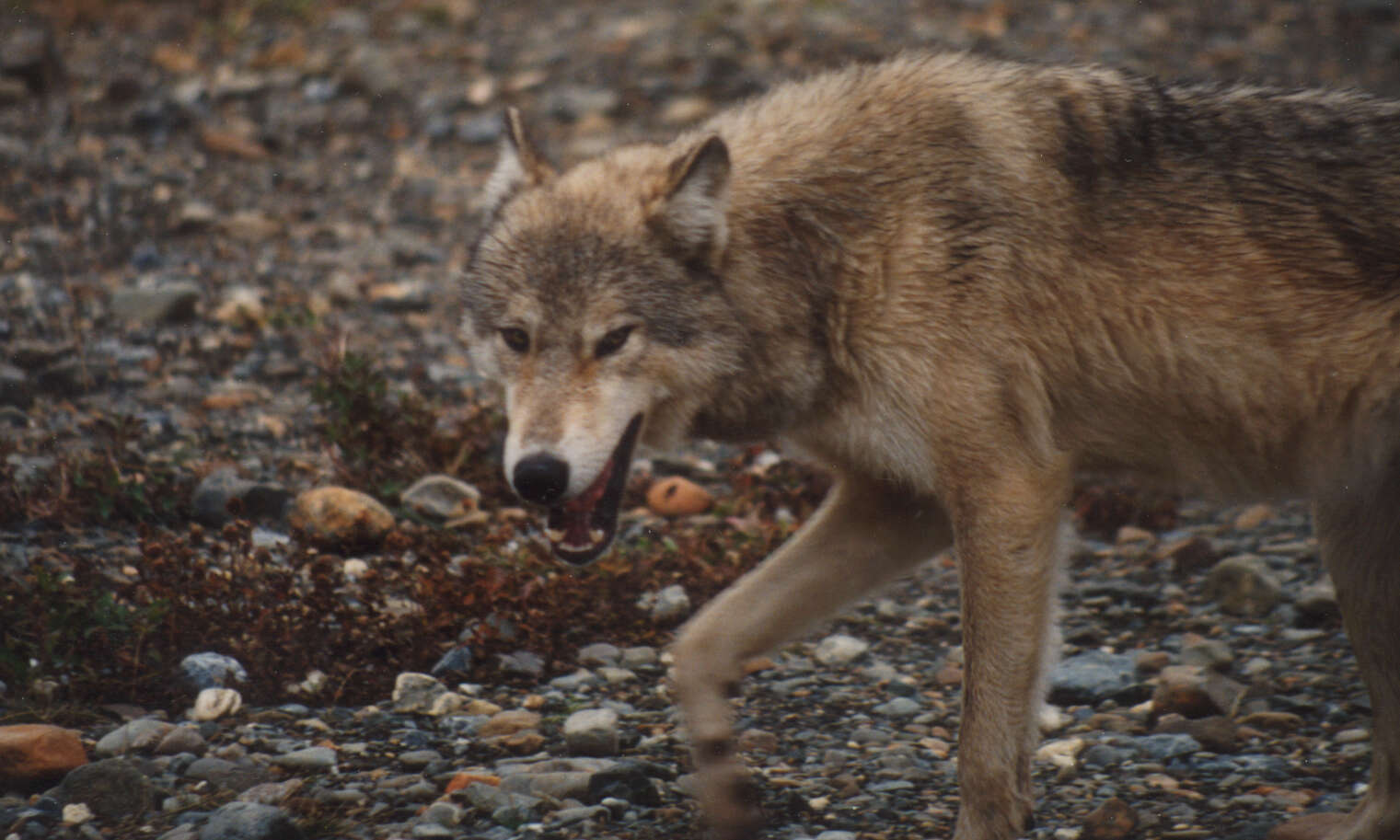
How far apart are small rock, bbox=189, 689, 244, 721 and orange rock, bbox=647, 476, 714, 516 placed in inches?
87.9

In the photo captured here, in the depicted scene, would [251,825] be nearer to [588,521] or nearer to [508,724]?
[508,724]

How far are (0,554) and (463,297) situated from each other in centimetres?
203

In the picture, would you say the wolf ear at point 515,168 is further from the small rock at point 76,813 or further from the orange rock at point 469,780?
the small rock at point 76,813

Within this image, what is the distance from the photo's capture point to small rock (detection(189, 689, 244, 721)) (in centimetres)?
437

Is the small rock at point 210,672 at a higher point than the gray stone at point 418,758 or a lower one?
higher

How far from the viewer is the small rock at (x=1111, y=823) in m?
3.89

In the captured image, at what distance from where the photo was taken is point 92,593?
4.70 metres

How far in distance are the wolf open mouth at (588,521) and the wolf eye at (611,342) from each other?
196 mm

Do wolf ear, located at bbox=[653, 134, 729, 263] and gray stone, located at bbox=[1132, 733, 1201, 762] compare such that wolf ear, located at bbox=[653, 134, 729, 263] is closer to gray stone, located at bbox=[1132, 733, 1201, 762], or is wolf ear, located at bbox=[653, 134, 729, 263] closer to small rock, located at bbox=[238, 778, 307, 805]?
small rock, located at bbox=[238, 778, 307, 805]

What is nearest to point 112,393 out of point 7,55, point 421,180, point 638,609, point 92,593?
point 92,593

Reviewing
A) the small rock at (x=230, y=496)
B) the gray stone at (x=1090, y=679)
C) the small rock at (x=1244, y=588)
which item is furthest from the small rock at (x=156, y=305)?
the small rock at (x=1244, y=588)

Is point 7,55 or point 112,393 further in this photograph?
point 7,55

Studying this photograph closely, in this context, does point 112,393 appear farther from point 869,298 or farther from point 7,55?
point 7,55

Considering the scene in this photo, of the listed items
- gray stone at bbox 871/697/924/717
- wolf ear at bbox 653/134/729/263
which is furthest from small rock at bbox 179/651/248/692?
gray stone at bbox 871/697/924/717
